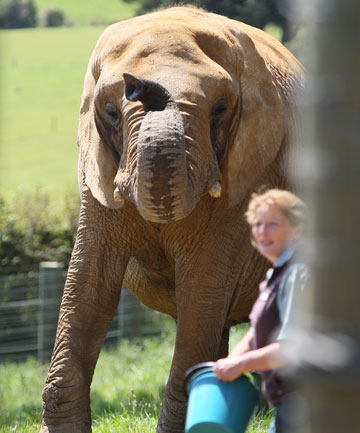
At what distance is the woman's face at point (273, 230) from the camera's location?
12.0 ft

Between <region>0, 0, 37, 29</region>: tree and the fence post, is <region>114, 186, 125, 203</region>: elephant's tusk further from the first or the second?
<region>0, 0, 37, 29</region>: tree

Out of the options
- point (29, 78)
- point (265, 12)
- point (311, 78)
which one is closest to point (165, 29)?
point (311, 78)

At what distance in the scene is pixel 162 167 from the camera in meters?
4.94

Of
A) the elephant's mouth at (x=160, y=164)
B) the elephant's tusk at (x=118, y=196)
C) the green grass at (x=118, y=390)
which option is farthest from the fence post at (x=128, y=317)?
the elephant's mouth at (x=160, y=164)

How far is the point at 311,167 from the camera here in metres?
1.88

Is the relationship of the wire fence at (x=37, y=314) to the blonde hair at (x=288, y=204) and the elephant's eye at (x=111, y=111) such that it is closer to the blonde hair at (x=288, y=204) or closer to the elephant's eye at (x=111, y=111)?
the elephant's eye at (x=111, y=111)

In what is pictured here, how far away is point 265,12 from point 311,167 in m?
16.6

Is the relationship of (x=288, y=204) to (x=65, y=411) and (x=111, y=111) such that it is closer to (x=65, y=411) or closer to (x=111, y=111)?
(x=111, y=111)

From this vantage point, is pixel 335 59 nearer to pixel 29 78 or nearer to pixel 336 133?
pixel 336 133

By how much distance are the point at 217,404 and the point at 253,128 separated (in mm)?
2618

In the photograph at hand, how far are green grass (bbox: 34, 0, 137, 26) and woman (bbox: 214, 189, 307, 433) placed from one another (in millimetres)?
44788

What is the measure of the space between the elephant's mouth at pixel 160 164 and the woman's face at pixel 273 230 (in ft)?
4.25

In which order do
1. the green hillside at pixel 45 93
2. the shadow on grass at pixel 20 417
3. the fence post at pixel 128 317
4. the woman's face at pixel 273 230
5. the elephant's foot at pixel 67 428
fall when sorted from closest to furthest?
1. the woman's face at pixel 273 230
2. the elephant's foot at pixel 67 428
3. the shadow on grass at pixel 20 417
4. the fence post at pixel 128 317
5. the green hillside at pixel 45 93

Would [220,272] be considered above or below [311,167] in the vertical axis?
below
